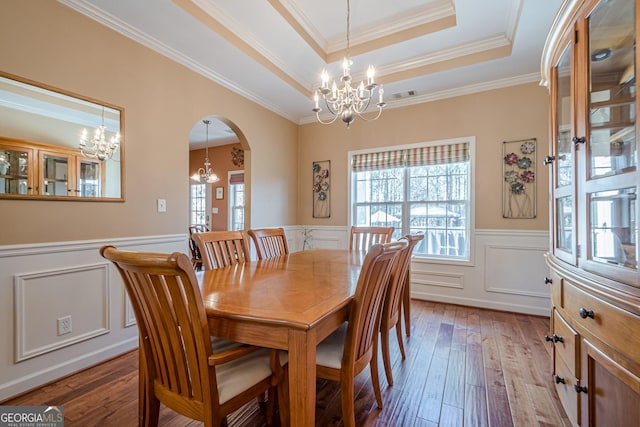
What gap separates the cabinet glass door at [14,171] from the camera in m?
1.72

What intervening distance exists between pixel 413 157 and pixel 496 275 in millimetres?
1790

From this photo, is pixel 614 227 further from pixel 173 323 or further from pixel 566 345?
pixel 173 323

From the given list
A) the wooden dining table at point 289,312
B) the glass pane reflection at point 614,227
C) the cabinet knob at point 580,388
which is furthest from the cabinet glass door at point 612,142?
the wooden dining table at point 289,312

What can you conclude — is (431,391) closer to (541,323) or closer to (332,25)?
(541,323)

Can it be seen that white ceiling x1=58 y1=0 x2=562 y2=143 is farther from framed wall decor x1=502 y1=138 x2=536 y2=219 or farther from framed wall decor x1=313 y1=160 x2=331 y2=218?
framed wall decor x1=313 y1=160 x2=331 y2=218

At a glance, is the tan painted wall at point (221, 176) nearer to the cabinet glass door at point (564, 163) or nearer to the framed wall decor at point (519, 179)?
the framed wall decor at point (519, 179)

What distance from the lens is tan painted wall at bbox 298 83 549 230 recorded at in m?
3.18

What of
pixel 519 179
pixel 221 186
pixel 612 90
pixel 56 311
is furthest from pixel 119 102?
pixel 221 186

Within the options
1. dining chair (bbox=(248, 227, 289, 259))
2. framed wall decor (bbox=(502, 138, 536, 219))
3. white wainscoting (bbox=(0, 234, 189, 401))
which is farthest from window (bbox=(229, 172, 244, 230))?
framed wall decor (bbox=(502, 138, 536, 219))

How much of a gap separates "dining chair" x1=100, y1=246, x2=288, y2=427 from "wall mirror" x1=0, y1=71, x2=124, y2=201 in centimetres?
136

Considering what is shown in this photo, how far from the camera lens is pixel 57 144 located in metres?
1.98

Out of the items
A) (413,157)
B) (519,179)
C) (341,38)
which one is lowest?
(519,179)

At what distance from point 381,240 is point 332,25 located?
89.2 inches

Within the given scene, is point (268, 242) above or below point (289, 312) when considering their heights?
above
